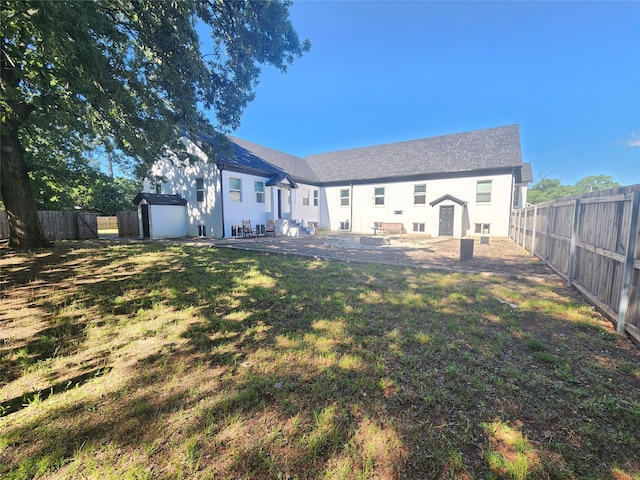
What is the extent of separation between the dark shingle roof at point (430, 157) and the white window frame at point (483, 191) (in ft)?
3.10

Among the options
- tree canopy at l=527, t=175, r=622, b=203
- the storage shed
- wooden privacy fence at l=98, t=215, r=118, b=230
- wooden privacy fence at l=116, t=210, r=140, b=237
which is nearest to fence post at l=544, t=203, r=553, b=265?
the storage shed

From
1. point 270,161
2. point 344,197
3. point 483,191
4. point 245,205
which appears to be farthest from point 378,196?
point 245,205

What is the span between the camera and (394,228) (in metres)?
19.7

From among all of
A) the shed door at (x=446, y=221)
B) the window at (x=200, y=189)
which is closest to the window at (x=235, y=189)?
the window at (x=200, y=189)

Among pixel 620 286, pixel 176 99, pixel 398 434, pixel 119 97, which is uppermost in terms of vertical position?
pixel 176 99

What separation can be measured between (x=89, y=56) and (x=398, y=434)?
706 centimetres

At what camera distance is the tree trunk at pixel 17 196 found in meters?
8.05

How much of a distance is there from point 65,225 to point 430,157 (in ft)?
77.9

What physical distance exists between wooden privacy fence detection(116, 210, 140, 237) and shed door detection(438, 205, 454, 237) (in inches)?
801

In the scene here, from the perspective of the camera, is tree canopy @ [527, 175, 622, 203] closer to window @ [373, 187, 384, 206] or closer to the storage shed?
window @ [373, 187, 384, 206]

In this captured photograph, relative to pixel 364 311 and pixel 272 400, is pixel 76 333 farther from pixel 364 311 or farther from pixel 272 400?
pixel 364 311

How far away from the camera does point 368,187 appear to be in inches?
842

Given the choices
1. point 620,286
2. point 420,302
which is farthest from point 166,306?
point 620,286

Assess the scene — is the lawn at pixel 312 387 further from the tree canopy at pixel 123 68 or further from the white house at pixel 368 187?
the white house at pixel 368 187
